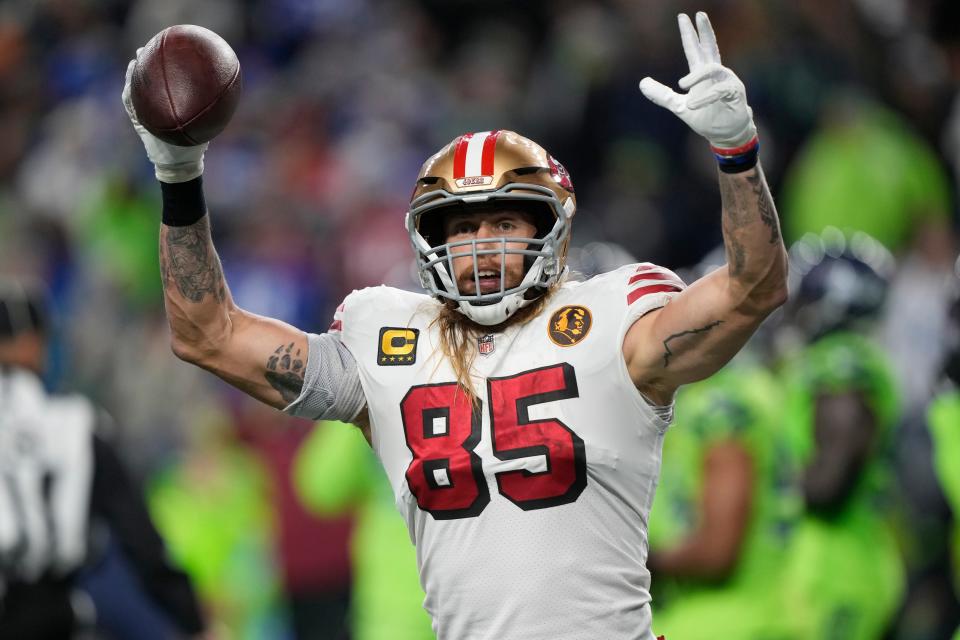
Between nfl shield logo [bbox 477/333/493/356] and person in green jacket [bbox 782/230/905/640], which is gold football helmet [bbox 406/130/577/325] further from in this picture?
person in green jacket [bbox 782/230/905/640]

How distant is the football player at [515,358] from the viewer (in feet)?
10.6

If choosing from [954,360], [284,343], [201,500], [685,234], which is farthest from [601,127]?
[284,343]

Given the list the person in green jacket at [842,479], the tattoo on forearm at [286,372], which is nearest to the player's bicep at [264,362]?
the tattoo on forearm at [286,372]

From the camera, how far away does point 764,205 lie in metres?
3.20

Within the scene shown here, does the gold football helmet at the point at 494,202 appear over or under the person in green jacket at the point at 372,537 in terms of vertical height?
over

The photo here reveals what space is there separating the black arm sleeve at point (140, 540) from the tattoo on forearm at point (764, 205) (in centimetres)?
364

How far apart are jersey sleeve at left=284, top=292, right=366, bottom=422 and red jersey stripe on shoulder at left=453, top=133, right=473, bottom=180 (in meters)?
0.50

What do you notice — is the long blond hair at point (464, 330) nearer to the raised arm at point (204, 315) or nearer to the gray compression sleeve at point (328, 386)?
the gray compression sleeve at point (328, 386)

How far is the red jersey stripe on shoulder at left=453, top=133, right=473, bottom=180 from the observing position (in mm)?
3600

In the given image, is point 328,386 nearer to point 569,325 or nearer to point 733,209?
point 569,325

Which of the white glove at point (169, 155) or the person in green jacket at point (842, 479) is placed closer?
the white glove at point (169, 155)

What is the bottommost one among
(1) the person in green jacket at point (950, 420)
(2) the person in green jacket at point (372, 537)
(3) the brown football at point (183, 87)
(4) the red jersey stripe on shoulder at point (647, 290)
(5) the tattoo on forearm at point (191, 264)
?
(2) the person in green jacket at point (372, 537)

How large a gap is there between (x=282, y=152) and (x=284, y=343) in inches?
322

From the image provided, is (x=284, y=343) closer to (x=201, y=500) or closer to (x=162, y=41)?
(x=162, y=41)
